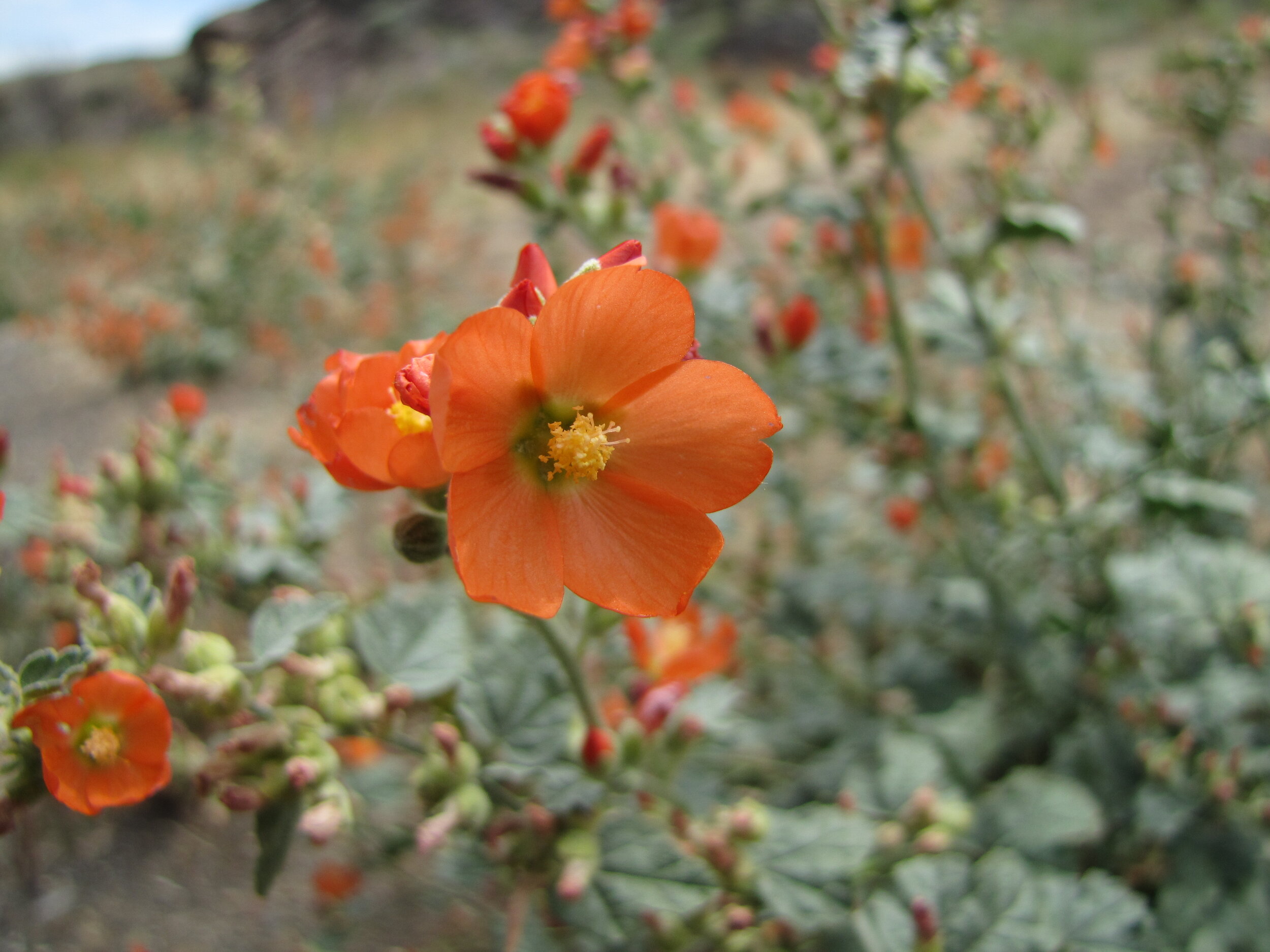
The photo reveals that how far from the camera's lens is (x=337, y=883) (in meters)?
1.98

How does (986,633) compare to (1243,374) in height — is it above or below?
below

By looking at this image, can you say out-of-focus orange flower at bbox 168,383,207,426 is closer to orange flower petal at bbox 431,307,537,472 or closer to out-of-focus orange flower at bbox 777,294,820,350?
orange flower petal at bbox 431,307,537,472

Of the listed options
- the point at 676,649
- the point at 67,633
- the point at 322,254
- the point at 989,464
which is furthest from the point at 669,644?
the point at 322,254

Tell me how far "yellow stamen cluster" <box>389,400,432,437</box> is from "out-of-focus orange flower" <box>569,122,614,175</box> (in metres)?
1.01

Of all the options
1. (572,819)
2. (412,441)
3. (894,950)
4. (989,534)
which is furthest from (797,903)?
(989,534)

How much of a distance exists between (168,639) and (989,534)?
235cm

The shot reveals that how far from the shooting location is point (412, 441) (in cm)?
79

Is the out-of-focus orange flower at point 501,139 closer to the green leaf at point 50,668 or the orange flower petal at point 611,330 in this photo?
the orange flower petal at point 611,330

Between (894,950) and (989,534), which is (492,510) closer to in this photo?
(894,950)

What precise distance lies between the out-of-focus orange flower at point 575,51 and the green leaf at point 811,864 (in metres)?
2.08

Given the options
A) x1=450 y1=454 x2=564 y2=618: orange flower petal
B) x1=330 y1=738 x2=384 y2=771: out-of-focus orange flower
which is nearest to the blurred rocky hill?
x1=330 y1=738 x2=384 y2=771: out-of-focus orange flower

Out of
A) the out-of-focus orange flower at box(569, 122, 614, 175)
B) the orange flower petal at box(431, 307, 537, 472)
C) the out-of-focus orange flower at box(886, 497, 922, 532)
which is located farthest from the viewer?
the out-of-focus orange flower at box(886, 497, 922, 532)

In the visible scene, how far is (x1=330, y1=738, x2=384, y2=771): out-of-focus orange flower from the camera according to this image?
1939 millimetres

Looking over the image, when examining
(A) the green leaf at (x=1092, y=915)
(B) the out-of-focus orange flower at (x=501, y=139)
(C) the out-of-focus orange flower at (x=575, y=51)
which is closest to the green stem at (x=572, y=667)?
(A) the green leaf at (x=1092, y=915)
